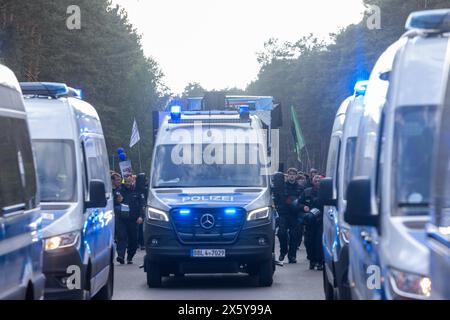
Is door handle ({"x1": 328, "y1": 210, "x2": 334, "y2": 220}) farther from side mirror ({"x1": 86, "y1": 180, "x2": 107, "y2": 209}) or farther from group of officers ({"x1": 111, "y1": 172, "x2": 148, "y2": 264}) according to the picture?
group of officers ({"x1": 111, "y1": 172, "x2": 148, "y2": 264})

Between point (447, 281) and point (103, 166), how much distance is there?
38.2 ft

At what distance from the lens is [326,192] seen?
13.9 meters

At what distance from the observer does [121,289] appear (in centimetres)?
1923

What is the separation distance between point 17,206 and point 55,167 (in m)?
4.69

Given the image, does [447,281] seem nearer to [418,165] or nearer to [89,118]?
[418,165]

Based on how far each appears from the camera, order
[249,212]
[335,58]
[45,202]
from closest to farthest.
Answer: [45,202], [249,212], [335,58]

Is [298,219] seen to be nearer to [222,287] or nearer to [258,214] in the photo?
[222,287]

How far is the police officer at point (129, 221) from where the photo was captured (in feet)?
85.0

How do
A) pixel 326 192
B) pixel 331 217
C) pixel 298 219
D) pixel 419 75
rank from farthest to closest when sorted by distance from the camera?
1. pixel 298 219
2. pixel 331 217
3. pixel 326 192
4. pixel 419 75

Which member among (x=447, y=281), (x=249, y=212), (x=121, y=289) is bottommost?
(x=121, y=289)

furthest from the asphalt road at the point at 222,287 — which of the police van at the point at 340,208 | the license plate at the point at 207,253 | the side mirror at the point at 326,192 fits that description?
the side mirror at the point at 326,192

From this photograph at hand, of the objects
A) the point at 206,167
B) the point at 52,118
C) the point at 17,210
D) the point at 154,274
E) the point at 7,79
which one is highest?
the point at 7,79

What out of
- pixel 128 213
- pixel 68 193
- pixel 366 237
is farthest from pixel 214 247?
pixel 366 237
